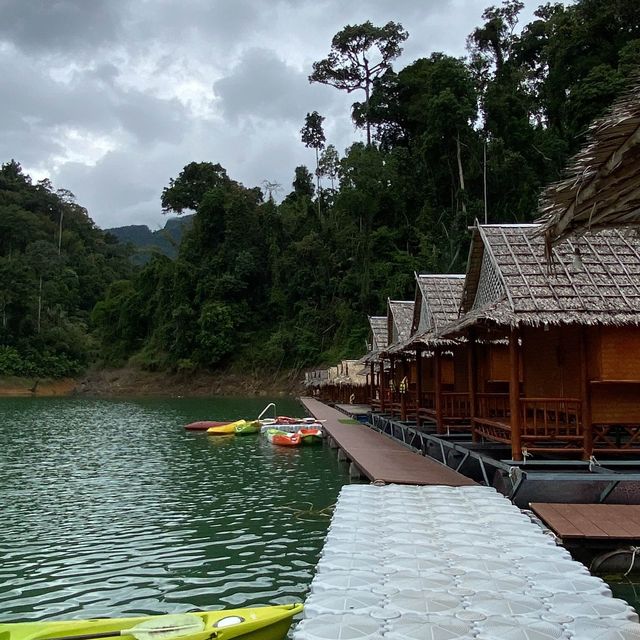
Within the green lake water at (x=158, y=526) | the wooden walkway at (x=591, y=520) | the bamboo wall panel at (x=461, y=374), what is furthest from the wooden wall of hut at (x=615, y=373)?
the bamboo wall panel at (x=461, y=374)

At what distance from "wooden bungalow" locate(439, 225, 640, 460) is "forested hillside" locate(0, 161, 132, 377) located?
57191mm

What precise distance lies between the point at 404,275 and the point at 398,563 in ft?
140

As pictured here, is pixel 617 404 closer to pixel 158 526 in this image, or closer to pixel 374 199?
pixel 158 526

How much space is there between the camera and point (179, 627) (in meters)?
5.19

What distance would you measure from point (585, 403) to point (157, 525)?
6.81 m

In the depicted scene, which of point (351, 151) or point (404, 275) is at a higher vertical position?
point (351, 151)

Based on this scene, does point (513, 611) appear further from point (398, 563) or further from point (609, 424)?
point (609, 424)

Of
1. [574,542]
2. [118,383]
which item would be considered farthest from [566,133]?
[118,383]

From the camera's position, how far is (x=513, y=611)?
16.3 feet

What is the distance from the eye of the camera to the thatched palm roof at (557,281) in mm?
9383

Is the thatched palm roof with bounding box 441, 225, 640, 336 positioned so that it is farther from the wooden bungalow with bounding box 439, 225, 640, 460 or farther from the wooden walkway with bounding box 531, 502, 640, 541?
the wooden walkway with bounding box 531, 502, 640, 541

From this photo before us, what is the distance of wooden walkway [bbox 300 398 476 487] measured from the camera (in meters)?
10.6

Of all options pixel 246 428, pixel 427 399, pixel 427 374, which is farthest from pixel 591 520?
pixel 246 428

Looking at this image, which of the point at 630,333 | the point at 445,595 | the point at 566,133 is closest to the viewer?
the point at 445,595
